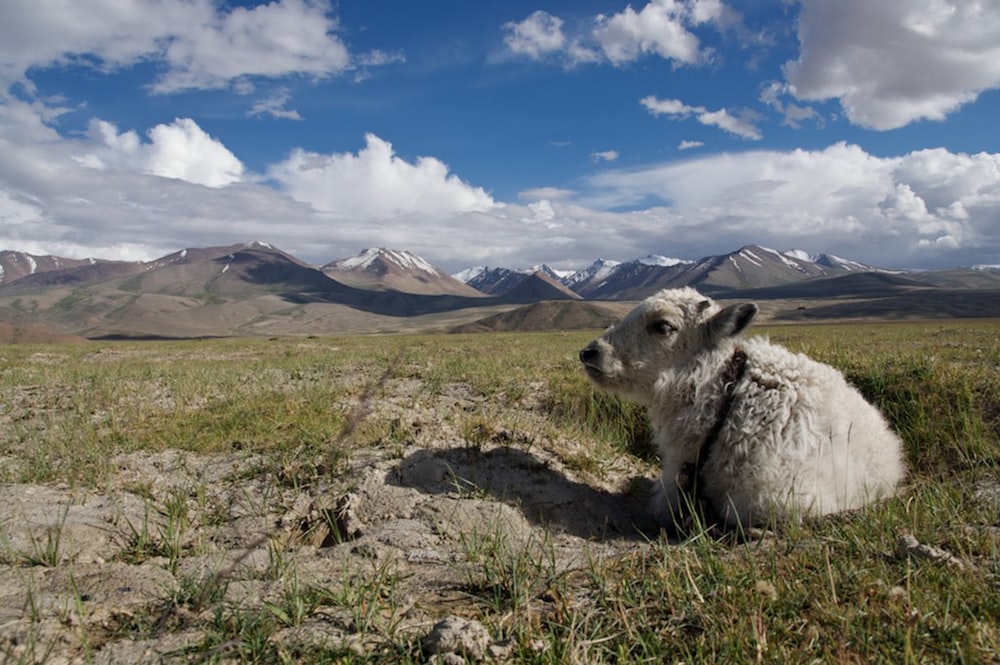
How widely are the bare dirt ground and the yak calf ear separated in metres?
2.40

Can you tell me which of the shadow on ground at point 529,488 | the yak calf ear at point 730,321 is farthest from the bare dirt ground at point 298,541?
the yak calf ear at point 730,321

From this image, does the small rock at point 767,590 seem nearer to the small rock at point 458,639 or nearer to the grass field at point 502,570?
the grass field at point 502,570

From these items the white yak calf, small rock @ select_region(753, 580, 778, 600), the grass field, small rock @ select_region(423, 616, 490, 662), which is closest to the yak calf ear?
the white yak calf

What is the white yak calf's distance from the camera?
5.48m

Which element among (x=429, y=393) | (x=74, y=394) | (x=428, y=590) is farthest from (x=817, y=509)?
(x=74, y=394)

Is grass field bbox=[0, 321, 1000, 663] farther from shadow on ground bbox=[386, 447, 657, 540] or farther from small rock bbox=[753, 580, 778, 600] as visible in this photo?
shadow on ground bbox=[386, 447, 657, 540]

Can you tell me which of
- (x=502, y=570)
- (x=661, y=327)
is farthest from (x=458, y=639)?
(x=661, y=327)

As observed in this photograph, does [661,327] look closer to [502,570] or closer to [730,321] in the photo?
[730,321]

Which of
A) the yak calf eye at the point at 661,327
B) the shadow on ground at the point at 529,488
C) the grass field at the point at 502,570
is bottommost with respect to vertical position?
the shadow on ground at the point at 529,488

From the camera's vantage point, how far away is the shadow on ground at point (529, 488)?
6.15 m

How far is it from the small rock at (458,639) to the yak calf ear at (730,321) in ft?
14.8

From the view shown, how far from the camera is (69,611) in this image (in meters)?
3.12

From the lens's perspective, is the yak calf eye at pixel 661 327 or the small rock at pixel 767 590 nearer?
the small rock at pixel 767 590

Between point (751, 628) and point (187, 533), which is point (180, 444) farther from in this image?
point (751, 628)
